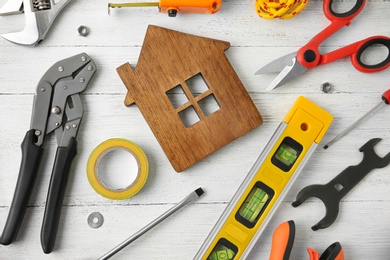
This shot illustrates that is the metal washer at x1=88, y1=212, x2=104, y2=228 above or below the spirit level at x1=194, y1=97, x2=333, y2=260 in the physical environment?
below

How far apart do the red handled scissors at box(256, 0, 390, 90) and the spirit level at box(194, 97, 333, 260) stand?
0.20 feet

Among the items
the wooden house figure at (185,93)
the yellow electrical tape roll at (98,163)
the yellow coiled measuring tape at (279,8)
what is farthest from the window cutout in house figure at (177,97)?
the yellow coiled measuring tape at (279,8)

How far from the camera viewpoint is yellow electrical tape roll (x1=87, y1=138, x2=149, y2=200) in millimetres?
996

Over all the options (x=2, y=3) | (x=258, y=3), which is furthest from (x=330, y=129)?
(x=2, y=3)

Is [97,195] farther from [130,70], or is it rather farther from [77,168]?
[130,70]

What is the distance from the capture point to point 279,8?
3.34 ft

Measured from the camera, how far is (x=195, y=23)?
3.50 ft

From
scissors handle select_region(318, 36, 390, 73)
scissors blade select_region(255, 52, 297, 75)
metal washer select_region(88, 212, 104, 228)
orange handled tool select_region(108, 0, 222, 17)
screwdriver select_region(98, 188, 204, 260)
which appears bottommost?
metal washer select_region(88, 212, 104, 228)

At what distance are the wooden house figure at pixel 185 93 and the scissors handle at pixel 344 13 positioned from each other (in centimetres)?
21

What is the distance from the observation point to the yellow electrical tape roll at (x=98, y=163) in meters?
1.00

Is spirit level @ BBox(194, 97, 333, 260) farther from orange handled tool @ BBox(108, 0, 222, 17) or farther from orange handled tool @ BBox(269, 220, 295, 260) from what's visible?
orange handled tool @ BBox(108, 0, 222, 17)

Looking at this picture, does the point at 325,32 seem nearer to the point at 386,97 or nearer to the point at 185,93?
the point at 386,97

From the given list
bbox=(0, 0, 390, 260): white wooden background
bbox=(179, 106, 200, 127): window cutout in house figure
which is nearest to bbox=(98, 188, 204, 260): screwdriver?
bbox=(0, 0, 390, 260): white wooden background

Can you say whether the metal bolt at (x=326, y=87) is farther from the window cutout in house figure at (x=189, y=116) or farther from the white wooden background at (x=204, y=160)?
the window cutout in house figure at (x=189, y=116)
